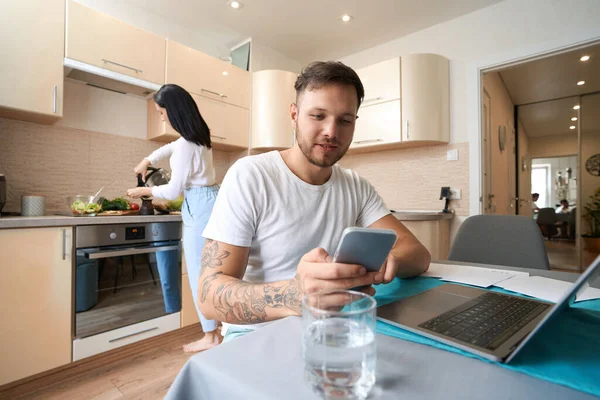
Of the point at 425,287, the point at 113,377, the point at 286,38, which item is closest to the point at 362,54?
the point at 286,38

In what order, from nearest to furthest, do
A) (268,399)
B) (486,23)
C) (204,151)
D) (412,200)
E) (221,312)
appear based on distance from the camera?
(268,399) → (221,312) → (204,151) → (486,23) → (412,200)

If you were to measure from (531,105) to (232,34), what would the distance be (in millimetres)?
5442

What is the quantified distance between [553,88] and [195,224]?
560 cm

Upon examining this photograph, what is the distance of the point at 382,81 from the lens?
9.41 ft

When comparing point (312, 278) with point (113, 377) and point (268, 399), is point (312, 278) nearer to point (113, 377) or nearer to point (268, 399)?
point (268, 399)

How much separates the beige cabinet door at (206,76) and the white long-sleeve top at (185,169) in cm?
89

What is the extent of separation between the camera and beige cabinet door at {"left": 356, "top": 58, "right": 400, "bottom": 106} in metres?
2.78

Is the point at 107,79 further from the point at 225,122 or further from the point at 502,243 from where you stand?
the point at 502,243

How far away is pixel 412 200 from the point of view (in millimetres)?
3062

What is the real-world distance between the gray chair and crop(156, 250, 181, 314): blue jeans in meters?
1.72

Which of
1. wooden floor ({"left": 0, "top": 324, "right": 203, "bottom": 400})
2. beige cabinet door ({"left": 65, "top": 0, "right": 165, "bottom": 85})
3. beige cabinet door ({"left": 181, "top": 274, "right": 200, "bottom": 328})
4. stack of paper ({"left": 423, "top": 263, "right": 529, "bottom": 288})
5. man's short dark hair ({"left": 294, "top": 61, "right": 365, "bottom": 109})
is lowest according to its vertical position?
wooden floor ({"left": 0, "top": 324, "right": 203, "bottom": 400})

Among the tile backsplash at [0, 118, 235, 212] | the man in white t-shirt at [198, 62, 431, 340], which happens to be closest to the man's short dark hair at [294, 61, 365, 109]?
the man in white t-shirt at [198, 62, 431, 340]

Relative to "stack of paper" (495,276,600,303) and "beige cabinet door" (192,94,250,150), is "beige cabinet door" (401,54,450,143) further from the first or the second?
"stack of paper" (495,276,600,303)

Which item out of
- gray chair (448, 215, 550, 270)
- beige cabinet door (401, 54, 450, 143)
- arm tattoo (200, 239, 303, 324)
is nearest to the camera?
arm tattoo (200, 239, 303, 324)
